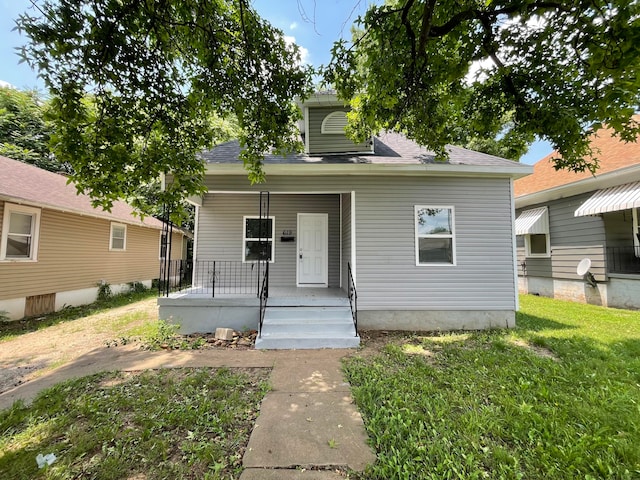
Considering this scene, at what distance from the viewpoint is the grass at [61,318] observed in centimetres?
613

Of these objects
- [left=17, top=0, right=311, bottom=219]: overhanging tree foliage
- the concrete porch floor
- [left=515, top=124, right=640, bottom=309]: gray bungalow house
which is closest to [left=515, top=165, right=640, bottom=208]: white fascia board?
[left=515, top=124, right=640, bottom=309]: gray bungalow house

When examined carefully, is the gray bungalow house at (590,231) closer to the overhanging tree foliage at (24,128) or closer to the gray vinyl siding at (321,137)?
the gray vinyl siding at (321,137)

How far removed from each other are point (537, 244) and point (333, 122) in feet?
29.5

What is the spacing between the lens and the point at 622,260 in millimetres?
7914

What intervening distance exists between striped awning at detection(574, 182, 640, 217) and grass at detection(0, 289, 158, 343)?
12.6 meters

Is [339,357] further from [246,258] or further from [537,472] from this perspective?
[246,258]

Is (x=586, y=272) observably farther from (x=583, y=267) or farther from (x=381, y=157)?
(x=381, y=157)

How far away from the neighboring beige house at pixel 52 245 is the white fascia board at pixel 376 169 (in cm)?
548

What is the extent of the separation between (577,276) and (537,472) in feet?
30.0

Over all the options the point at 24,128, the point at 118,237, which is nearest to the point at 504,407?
the point at 118,237

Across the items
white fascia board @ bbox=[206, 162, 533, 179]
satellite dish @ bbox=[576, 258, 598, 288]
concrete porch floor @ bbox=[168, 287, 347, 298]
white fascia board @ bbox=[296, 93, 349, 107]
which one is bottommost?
concrete porch floor @ bbox=[168, 287, 347, 298]

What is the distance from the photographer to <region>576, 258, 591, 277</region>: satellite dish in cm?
809

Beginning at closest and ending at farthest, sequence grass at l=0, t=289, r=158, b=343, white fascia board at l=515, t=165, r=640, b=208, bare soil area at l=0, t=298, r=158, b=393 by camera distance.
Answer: bare soil area at l=0, t=298, r=158, b=393
grass at l=0, t=289, r=158, b=343
white fascia board at l=515, t=165, r=640, b=208

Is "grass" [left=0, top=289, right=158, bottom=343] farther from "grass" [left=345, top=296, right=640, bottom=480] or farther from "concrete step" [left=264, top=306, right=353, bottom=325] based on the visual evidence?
"grass" [left=345, top=296, right=640, bottom=480]
